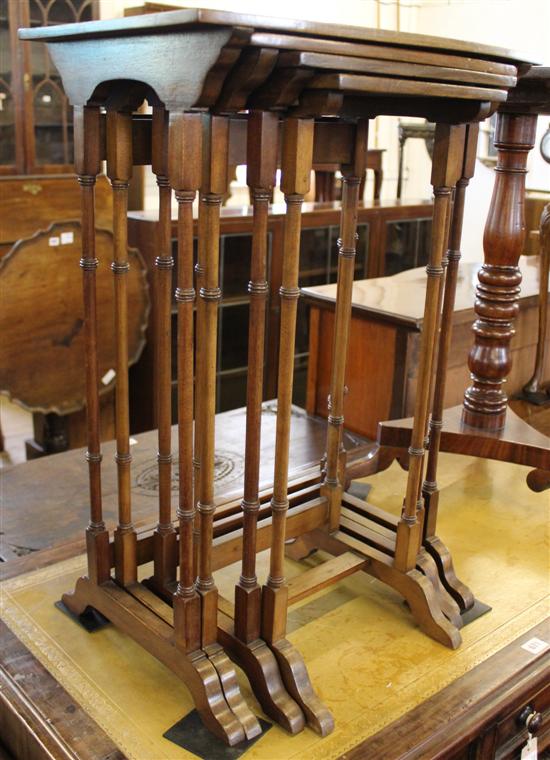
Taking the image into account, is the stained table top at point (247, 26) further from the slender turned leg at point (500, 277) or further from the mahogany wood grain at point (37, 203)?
the mahogany wood grain at point (37, 203)

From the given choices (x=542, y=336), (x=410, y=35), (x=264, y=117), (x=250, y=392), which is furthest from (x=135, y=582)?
(x=542, y=336)

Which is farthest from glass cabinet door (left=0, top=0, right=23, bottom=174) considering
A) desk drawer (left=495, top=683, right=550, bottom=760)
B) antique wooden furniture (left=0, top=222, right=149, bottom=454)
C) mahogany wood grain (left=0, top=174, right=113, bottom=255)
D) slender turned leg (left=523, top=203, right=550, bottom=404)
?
desk drawer (left=495, top=683, right=550, bottom=760)

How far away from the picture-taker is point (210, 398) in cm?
97

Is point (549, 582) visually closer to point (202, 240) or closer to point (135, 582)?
point (135, 582)

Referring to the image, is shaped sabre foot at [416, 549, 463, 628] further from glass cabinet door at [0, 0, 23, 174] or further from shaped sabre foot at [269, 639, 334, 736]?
glass cabinet door at [0, 0, 23, 174]

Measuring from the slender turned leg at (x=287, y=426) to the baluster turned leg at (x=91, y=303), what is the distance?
274 mm

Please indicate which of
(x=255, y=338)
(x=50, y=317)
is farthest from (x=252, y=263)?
(x=50, y=317)

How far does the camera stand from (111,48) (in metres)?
0.97

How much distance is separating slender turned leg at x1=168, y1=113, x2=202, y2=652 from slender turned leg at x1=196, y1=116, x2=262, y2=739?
14 millimetres

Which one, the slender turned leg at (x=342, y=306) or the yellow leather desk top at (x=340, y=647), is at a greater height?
the slender turned leg at (x=342, y=306)

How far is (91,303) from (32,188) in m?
3.08

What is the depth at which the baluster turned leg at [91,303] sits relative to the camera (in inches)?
42.1

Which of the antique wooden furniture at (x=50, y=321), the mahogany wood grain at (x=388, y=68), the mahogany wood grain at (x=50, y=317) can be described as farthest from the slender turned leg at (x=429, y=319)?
the mahogany wood grain at (x=50, y=317)

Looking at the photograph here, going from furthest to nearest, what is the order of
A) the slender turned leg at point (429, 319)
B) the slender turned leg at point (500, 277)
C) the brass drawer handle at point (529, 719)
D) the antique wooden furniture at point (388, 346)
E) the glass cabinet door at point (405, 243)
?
1. the glass cabinet door at point (405, 243)
2. the antique wooden furniture at point (388, 346)
3. the slender turned leg at point (500, 277)
4. the brass drawer handle at point (529, 719)
5. the slender turned leg at point (429, 319)
